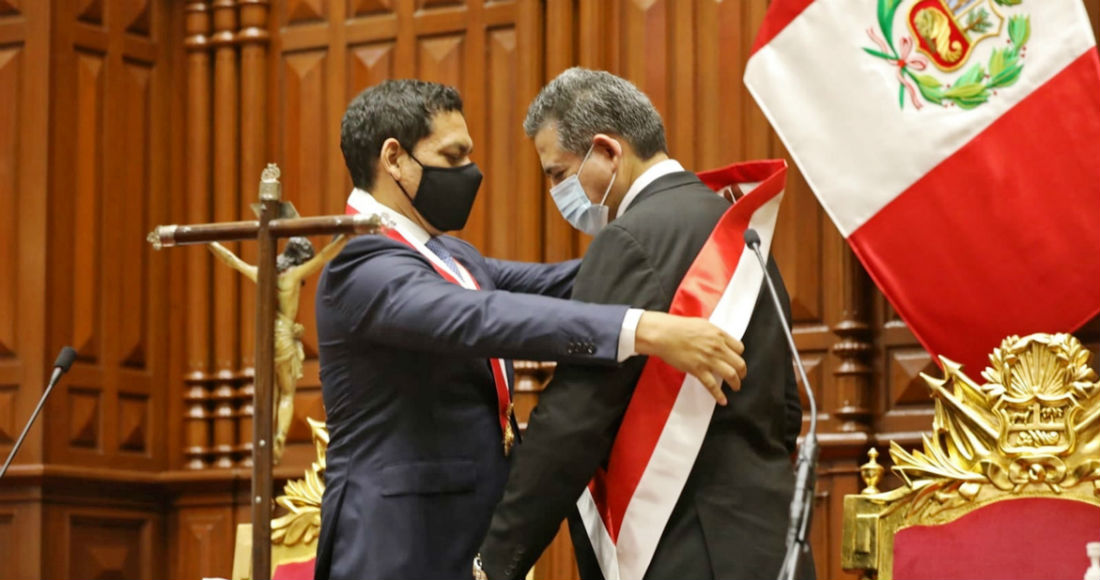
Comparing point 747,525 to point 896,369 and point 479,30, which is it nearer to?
point 896,369

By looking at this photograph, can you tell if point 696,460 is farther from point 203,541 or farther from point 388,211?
point 203,541

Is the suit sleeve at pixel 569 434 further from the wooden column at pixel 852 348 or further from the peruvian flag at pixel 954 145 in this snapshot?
the wooden column at pixel 852 348

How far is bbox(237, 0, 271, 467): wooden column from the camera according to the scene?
514 centimetres

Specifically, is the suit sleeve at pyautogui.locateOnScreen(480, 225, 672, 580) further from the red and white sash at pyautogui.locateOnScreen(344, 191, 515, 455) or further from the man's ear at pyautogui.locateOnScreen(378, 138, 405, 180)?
the man's ear at pyautogui.locateOnScreen(378, 138, 405, 180)

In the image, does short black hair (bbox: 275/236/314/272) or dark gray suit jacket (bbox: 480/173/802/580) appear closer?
dark gray suit jacket (bbox: 480/173/802/580)

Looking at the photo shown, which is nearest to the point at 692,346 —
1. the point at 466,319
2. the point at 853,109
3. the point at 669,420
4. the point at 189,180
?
the point at 669,420

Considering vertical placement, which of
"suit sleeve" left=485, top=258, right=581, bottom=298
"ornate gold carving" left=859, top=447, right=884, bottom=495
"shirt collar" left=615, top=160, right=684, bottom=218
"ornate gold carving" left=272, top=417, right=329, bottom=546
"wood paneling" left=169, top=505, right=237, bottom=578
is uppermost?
"shirt collar" left=615, top=160, right=684, bottom=218

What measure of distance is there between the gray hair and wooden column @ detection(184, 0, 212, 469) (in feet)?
8.59

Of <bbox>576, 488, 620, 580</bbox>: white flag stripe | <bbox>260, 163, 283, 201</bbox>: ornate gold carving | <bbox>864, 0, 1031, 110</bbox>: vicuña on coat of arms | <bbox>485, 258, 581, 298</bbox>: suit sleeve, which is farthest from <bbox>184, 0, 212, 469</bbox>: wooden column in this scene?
<bbox>260, 163, 283, 201</bbox>: ornate gold carving

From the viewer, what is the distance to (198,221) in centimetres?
525

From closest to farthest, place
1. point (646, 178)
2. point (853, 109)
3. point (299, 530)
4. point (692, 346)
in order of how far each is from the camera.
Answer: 1. point (692, 346)
2. point (646, 178)
3. point (853, 109)
4. point (299, 530)

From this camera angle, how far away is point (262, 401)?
7.57 ft

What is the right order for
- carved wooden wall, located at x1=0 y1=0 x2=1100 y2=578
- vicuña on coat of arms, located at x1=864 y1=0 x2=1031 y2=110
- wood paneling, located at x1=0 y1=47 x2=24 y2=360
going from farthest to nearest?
wood paneling, located at x1=0 y1=47 x2=24 y2=360
carved wooden wall, located at x1=0 y1=0 x2=1100 y2=578
vicuña on coat of arms, located at x1=864 y1=0 x2=1031 y2=110

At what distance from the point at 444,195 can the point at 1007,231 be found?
1547mm
